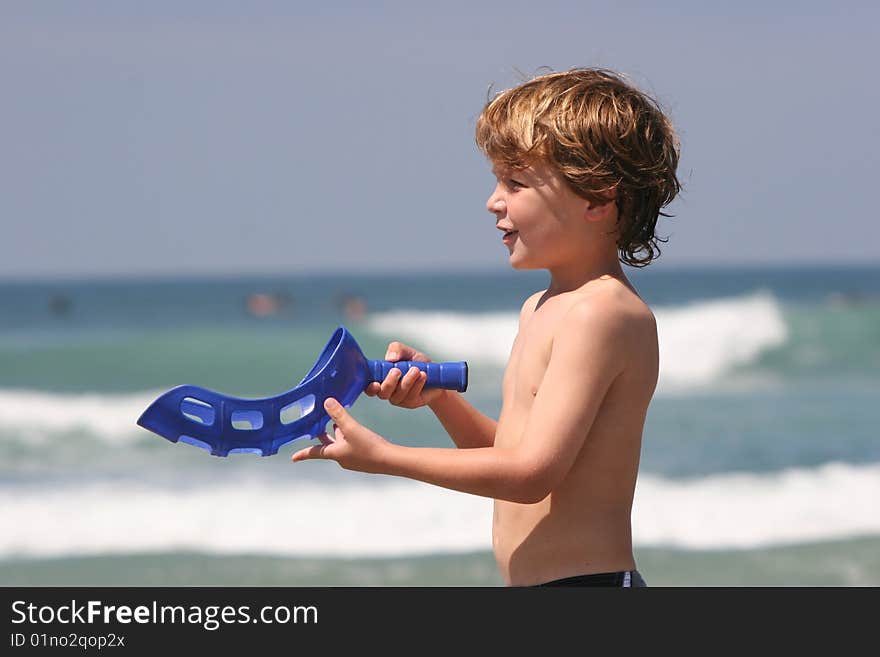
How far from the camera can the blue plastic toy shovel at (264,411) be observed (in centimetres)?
208

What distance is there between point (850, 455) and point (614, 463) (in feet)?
26.0

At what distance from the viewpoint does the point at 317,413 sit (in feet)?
7.08

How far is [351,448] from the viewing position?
80.4 inches

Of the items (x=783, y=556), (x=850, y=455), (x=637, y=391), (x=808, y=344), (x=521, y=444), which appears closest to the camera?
(x=521, y=444)

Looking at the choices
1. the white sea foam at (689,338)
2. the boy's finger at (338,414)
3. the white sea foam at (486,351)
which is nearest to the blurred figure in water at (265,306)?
the white sea foam at (486,351)

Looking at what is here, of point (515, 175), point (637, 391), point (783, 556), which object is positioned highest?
point (783, 556)

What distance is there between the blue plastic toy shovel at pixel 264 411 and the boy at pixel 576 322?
0.05 meters

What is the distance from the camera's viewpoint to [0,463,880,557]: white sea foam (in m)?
7.12

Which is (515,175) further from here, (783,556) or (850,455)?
(850,455)

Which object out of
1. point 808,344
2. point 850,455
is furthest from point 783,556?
point 808,344

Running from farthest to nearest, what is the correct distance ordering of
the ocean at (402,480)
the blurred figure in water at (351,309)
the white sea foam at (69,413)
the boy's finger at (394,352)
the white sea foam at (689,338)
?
the blurred figure in water at (351,309) < the white sea foam at (689,338) < the white sea foam at (69,413) < the ocean at (402,480) < the boy's finger at (394,352)

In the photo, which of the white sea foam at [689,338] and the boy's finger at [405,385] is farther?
the white sea foam at [689,338]

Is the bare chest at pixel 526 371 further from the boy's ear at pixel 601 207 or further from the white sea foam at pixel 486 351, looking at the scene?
the white sea foam at pixel 486 351

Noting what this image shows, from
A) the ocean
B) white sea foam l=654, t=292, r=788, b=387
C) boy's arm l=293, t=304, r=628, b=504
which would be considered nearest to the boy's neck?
boy's arm l=293, t=304, r=628, b=504
